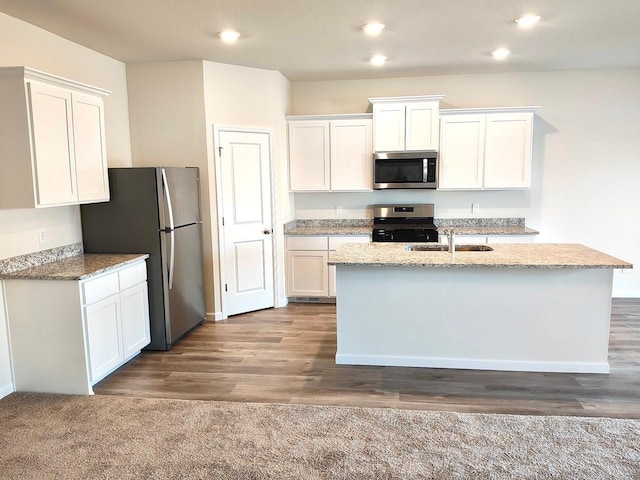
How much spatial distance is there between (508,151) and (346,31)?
8.40ft

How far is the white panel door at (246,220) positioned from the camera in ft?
16.1

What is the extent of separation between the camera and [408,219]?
5758 millimetres

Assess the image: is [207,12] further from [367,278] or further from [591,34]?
[591,34]

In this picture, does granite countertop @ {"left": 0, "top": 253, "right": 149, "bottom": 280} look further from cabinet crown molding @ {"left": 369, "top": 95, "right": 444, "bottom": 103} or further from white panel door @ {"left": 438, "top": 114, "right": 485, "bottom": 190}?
white panel door @ {"left": 438, "top": 114, "right": 485, "bottom": 190}

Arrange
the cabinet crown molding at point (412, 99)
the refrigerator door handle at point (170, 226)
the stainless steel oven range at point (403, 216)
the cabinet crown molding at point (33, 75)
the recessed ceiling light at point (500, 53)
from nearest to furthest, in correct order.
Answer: the cabinet crown molding at point (33, 75) < the refrigerator door handle at point (170, 226) < the recessed ceiling light at point (500, 53) < the cabinet crown molding at point (412, 99) < the stainless steel oven range at point (403, 216)

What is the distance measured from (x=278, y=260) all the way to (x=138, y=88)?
238cm

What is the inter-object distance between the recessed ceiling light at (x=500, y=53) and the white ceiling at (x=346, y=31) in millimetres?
78

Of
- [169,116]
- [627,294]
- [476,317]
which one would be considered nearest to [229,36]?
[169,116]

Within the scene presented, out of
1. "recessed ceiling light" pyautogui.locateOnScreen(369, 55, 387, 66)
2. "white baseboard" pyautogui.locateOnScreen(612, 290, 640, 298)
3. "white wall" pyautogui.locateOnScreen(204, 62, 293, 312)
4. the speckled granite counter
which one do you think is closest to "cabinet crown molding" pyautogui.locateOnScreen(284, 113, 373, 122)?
"white wall" pyautogui.locateOnScreen(204, 62, 293, 312)

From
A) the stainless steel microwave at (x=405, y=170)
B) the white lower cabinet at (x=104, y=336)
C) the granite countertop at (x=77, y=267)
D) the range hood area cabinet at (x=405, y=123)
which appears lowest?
the white lower cabinet at (x=104, y=336)

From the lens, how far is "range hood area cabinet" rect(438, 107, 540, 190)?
5234mm

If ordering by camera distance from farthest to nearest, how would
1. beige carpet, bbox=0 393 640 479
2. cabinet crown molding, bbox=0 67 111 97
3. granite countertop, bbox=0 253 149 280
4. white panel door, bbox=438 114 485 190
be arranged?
white panel door, bbox=438 114 485 190 → granite countertop, bbox=0 253 149 280 → cabinet crown molding, bbox=0 67 111 97 → beige carpet, bbox=0 393 640 479

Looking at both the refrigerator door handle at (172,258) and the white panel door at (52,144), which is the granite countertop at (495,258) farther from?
the white panel door at (52,144)

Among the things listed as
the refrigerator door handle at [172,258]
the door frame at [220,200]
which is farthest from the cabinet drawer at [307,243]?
the refrigerator door handle at [172,258]
